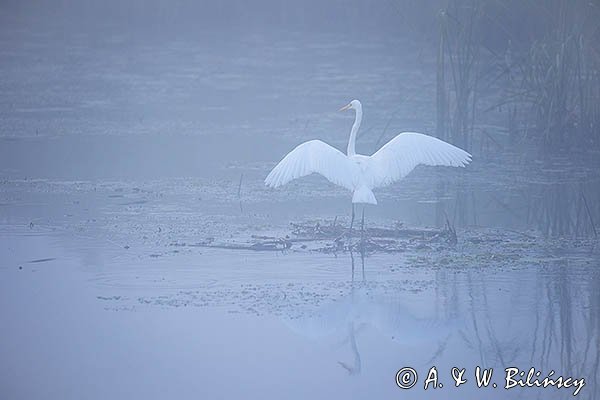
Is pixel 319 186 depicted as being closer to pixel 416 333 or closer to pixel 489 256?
pixel 489 256

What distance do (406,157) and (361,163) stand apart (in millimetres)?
339

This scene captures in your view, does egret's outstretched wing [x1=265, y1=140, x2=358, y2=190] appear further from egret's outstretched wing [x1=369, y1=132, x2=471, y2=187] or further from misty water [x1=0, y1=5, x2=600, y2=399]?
misty water [x1=0, y1=5, x2=600, y2=399]

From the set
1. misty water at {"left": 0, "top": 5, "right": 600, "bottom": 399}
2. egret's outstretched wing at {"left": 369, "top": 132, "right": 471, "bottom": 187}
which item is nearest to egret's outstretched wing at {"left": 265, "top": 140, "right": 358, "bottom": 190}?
egret's outstretched wing at {"left": 369, "top": 132, "right": 471, "bottom": 187}

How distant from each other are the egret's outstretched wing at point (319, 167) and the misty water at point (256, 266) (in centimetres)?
46

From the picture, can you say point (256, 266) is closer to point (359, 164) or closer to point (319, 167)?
point (319, 167)

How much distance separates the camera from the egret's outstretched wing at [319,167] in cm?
820

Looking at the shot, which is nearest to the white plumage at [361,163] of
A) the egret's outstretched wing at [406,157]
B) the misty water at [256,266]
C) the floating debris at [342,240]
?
the egret's outstretched wing at [406,157]

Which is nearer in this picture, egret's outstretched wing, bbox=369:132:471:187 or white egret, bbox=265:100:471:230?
white egret, bbox=265:100:471:230

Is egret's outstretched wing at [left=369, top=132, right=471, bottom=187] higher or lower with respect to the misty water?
higher

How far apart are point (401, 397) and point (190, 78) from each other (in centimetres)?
1130

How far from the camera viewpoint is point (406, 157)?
27.5 feet

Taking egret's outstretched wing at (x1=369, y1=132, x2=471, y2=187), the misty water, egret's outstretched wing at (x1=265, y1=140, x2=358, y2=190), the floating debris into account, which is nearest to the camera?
the misty water

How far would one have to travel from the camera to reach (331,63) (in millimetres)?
17469

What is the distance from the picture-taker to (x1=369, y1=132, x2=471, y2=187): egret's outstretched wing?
8.31 m
